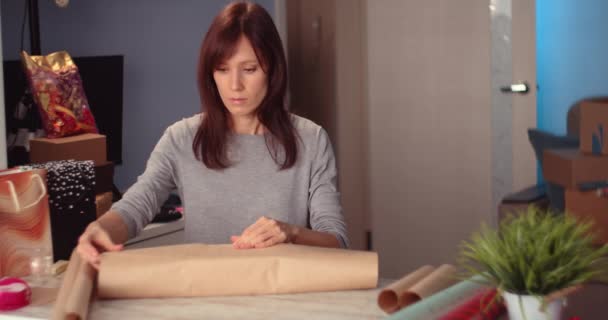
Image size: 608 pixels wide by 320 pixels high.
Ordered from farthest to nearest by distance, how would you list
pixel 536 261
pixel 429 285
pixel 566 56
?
pixel 566 56, pixel 429 285, pixel 536 261

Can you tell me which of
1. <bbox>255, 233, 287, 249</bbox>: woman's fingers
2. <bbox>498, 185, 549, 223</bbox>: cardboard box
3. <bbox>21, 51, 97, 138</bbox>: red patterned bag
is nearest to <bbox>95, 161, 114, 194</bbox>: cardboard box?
<bbox>21, 51, 97, 138</bbox>: red patterned bag

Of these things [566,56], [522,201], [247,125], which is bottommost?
[522,201]

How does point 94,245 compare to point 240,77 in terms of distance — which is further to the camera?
point 240,77

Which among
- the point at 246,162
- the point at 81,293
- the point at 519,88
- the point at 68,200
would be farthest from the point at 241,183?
the point at 519,88

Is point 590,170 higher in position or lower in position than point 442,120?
lower

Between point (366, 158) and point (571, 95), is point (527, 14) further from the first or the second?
point (366, 158)

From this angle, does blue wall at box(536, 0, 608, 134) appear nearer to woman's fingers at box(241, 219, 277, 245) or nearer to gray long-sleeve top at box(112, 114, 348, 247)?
gray long-sleeve top at box(112, 114, 348, 247)

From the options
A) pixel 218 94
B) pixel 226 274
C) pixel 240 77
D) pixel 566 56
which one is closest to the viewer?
pixel 226 274

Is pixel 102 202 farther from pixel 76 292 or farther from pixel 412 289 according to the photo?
pixel 412 289

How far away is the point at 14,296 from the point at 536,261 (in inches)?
34.3

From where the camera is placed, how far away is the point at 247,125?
1.97 meters

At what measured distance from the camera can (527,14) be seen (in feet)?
11.1

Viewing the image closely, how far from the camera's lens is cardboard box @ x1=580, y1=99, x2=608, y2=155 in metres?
2.62

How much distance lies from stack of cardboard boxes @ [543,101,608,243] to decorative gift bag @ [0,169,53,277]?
5.50 feet
